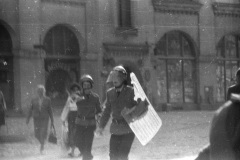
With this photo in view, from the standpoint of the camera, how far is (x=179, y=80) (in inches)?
917

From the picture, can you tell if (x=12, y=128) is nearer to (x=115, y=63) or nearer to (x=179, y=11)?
(x=115, y=63)

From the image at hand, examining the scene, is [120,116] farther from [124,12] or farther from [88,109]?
[124,12]

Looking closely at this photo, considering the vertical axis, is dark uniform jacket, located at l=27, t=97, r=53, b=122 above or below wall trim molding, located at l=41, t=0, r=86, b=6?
below

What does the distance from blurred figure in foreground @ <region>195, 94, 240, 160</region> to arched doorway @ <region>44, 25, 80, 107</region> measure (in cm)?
1566

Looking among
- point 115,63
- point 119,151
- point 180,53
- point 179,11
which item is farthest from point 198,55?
point 119,151

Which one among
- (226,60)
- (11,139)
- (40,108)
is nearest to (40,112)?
(40,108)

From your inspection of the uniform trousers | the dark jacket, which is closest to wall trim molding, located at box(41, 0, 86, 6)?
the uniform trousers

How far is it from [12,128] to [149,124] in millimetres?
9675

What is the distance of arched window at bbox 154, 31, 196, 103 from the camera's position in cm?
2280

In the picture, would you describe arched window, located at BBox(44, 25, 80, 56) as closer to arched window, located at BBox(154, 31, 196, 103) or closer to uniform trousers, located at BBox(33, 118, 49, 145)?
arched window, located at BBox(154, 31, 196, 103)

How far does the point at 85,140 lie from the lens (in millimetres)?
7203

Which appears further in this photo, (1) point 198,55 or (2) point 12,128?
(1) point 198,55

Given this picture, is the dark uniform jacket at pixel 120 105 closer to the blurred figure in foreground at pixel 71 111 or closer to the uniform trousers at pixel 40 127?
the blurred figure in foreground at pixel 71 111

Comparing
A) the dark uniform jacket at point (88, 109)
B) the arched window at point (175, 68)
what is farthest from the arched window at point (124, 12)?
the dark uniform jacket at point (88, 109)
